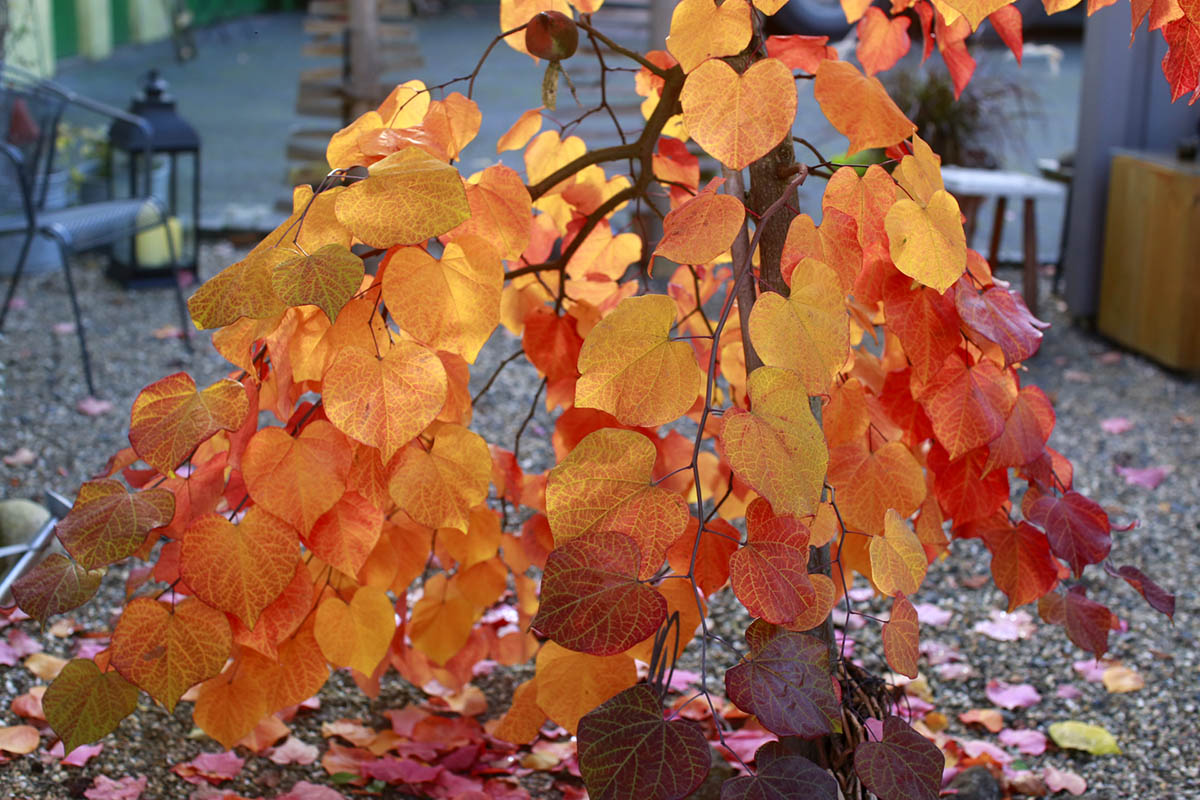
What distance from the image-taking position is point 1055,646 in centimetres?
185

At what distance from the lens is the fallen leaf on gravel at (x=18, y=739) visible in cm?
138

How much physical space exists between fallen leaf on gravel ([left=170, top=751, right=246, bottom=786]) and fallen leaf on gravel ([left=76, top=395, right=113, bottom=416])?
5.32 feet

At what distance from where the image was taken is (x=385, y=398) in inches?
31.7

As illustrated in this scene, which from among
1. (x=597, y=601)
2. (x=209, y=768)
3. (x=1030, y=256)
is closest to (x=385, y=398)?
(x=597, y=601)

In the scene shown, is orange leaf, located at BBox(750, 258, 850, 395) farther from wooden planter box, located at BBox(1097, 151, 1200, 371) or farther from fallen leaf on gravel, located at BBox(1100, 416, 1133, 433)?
wooden planter box, located at BBox(1097, 151, 1200, 371)

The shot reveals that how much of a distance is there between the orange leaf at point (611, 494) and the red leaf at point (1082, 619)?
0.52m

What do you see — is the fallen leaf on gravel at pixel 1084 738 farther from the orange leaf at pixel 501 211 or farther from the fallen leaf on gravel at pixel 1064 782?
the orange leaf at pixel 501 211

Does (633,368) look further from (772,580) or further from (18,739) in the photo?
(18,739)

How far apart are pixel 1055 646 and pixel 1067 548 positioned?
959 mm

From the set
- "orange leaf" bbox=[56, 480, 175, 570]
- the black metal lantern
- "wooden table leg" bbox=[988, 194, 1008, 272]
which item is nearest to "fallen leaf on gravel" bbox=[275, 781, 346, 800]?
"orange leaf" bbox=[56, 480, 175, 570]

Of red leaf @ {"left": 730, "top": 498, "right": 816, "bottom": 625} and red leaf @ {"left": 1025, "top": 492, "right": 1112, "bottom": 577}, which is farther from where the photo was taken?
red leaf @ {"left": 1025, "top": 492, "right": 1112, "bottom": 577}

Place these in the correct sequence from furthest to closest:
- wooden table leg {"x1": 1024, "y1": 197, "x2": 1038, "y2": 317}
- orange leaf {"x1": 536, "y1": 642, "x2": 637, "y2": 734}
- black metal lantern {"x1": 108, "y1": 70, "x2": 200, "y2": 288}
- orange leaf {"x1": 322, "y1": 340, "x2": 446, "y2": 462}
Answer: black metal lantern {"x1": 108, "y1": 70, "x2": 200, "y2": 288}
wooden table leg {"x1": 1024, "y1": 197, "x2": 1038, "y2": 317}
orange leaf {"x1": 536, "y1": 642, "x2": 637, "y2": 734}
orange leaf {"x1": 322, "y1": 340, "x2": 446, "y2": 462}

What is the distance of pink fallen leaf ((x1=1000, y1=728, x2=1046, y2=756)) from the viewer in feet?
5.05

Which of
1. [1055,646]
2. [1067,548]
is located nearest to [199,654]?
[1067,548]
